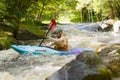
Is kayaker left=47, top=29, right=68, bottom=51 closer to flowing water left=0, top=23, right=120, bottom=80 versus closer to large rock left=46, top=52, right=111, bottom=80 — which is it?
flowing water left=0, top=23, right=120, bottom=80

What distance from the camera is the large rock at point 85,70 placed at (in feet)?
17.1

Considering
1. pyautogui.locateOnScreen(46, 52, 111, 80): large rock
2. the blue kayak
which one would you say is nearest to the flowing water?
the blue kayak

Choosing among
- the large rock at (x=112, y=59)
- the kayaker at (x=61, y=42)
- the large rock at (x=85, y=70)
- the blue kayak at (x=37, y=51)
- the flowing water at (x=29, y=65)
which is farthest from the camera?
the kayaker at (x=61, y=42)

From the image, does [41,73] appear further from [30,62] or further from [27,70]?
[30,62]

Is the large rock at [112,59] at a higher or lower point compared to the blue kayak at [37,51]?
higher

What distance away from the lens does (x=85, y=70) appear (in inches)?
210

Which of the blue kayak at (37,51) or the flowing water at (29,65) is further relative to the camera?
the blue kayak at (37,51)

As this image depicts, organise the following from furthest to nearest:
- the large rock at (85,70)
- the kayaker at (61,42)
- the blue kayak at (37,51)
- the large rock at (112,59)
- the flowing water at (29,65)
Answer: the kayaker at (61,42)
the blue kayak at (37,51)
the flowing water at (29,65)
the large rock at (112,59)
the large rock at (85,70)

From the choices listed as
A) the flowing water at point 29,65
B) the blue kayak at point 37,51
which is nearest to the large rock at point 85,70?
the flowing water at point 29,65

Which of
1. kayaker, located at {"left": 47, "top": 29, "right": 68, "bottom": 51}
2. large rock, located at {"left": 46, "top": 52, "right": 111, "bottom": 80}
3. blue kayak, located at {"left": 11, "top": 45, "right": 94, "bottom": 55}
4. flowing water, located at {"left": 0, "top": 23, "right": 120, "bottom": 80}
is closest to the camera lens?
large rock, located at {"left": 46, "top": 52, "right": 111, "bottom": 80}

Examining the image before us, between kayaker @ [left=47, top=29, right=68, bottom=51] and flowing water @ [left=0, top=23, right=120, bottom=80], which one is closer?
flowing water @ [left=0, top=23, right=120, bottom=80]

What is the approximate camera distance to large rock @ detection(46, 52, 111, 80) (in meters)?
5.23

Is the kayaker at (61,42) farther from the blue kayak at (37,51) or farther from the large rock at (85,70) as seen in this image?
the large rock at (85,70)

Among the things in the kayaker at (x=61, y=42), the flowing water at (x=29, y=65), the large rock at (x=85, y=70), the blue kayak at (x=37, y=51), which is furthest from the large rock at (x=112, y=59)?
the kayaker at (x=61, y=42)
